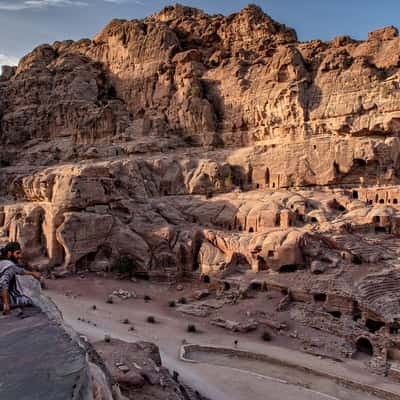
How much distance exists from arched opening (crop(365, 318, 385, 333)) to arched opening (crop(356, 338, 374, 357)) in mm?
1376

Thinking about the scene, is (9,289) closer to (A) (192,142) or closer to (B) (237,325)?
(B) (237,325)

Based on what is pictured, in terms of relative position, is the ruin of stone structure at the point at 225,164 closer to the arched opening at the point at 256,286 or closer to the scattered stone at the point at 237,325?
the arched opening at the point at 256,286

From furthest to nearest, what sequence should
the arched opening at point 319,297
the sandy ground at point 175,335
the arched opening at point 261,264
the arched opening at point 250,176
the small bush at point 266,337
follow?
1. the arched opening at point 250,176
2. the arched opening at point 261,264
3. the arched opening at point 319,297
4. the small bush at point 266,337
5. the sandy ground at point 175,335

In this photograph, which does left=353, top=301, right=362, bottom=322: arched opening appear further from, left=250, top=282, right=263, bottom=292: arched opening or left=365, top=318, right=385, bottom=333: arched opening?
left=250, top=282, right=263, bottom=292: arched opening

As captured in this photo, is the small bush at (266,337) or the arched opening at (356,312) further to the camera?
the arched opening at (356,312)

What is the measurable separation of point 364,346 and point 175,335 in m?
9.87

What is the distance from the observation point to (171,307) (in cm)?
2589

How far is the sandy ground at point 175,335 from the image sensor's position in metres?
15.7

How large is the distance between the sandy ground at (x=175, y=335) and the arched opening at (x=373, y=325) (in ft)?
12.8

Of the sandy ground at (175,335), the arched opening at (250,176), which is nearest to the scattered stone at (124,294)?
the sandy ground at (175,335)

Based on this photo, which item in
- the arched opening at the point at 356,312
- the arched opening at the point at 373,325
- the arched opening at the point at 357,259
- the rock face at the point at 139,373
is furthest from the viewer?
the arched opening at the point at 357,259

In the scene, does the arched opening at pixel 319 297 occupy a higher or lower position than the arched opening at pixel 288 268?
lower

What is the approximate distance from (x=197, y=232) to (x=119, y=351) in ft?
64.4

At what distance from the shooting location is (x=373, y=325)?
21625 millimetres
